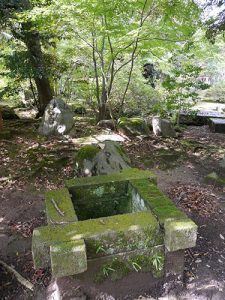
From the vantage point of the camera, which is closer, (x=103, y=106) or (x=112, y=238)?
(x=112, y=238)

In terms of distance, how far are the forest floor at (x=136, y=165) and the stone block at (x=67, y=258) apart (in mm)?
753

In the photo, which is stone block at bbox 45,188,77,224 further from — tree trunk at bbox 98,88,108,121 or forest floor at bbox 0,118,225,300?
tree trunk at bbox 98,88,108,121

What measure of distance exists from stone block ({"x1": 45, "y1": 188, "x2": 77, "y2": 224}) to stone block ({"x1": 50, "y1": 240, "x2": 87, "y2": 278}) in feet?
1.25

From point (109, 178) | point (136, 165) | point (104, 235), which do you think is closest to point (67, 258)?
point (104, 235)

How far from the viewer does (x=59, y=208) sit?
8.93 feet

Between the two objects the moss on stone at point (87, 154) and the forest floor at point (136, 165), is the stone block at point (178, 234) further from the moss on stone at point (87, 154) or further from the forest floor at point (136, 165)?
the moss on stone at point (87, 154)

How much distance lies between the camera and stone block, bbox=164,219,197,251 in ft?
7.97

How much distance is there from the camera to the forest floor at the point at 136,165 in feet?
9.46

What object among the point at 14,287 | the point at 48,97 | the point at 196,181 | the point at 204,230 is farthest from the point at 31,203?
the point at 48,97

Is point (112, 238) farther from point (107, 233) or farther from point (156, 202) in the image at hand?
point (156, 202)

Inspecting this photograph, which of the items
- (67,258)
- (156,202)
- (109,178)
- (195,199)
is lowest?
(195,199)

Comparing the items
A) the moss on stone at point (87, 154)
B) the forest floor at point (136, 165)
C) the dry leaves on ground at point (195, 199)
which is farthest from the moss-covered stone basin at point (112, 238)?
the moss on stone at point (87, 154)

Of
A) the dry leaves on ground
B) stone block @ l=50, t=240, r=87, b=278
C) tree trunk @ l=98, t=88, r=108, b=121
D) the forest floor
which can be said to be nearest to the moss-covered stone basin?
stone block @ l=50, t=240, r=87, b=278

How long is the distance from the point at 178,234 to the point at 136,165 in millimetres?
3603
